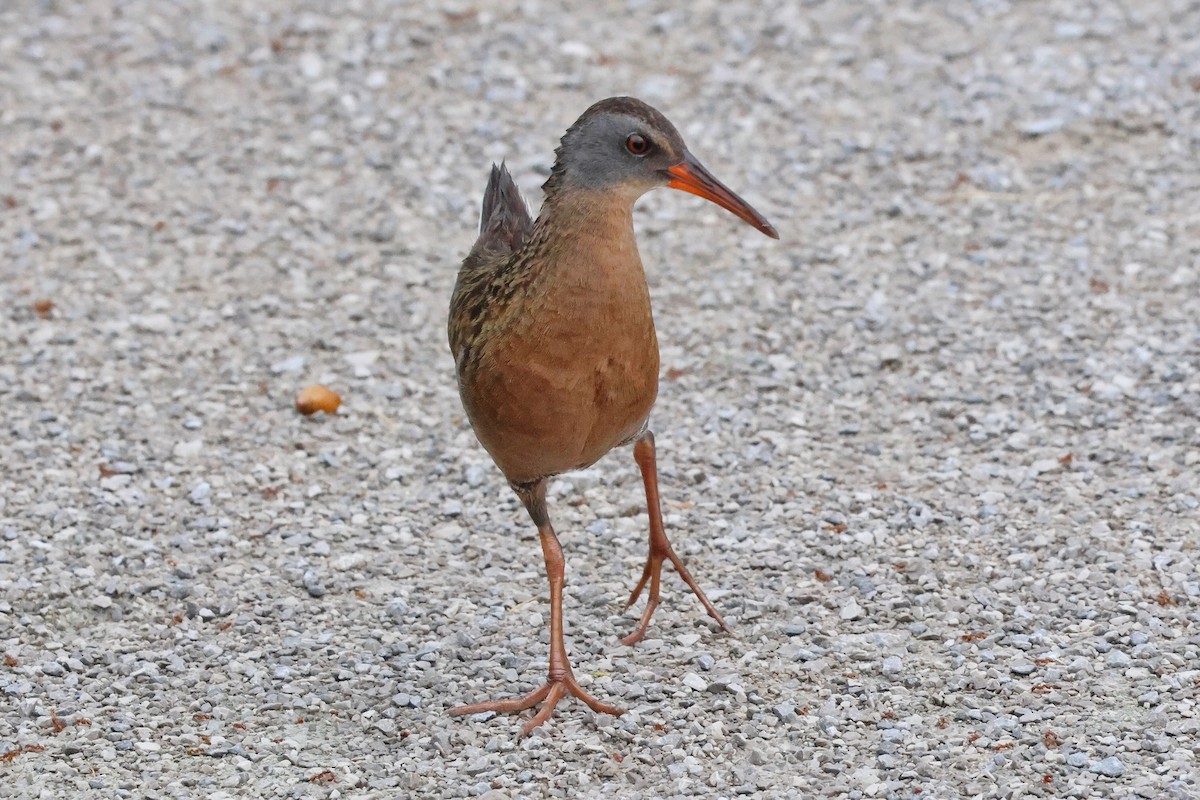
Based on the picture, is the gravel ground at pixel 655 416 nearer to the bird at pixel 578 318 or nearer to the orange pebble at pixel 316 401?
the orange pebble at pixel 316 401

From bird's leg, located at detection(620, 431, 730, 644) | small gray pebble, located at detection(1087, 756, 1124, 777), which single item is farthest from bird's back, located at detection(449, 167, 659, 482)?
small gray pebble, located at detection(1087, 756, 1124, 777)

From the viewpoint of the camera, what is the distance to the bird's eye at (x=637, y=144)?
14.6 feet

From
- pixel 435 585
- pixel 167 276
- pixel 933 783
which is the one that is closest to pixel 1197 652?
pixel 933 783

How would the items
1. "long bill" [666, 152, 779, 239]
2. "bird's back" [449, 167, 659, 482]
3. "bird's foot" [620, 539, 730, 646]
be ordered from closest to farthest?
"bird's back" [449, 167, 659, 482]
"long bill" [666, 152, 779, 239]
"bird's foot" [620, 539, 730, 646]

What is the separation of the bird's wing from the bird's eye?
1.09 metres

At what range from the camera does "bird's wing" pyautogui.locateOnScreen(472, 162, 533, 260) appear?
5555 millimetres

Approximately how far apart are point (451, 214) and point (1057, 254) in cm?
310

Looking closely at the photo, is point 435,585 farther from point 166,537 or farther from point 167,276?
point 167,276

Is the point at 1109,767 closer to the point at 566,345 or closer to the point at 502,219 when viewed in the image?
the point at 566,345

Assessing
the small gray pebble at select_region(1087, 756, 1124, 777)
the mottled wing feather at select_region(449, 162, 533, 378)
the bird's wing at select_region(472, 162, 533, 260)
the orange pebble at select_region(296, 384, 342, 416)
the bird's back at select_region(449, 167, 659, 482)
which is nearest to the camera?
the small gray pebble at select_region(1087, 756, 1124, 777)

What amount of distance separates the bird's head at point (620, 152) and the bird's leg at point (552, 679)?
0.99 m

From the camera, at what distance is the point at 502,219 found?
5641mm

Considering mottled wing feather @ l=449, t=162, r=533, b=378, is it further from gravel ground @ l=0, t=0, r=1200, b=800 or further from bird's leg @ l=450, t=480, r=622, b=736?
gravel ground @ l=0, t=0, r=1200, b=800

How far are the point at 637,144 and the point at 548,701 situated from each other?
1.71 meters
